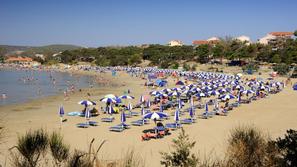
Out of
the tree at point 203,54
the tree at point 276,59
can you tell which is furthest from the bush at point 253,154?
the tree at point 203,54

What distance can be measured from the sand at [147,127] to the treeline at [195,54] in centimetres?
3500

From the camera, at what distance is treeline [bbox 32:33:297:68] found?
63688 millimetres

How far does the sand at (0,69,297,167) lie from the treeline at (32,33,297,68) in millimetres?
34996

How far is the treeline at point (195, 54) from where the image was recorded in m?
63.7

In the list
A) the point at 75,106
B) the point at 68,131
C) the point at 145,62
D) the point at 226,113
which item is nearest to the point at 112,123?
the point at 68,131

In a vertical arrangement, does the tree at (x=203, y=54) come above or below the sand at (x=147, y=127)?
above

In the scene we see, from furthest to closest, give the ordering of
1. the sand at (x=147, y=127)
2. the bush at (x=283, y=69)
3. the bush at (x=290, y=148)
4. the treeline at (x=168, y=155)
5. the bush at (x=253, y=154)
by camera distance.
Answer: the bush at (x=283, y=69), the sand at (x=147, y=127), the bush at (x=253, y=154), the bush at (x=290, y=148), the treeline at (x=168, y=155)

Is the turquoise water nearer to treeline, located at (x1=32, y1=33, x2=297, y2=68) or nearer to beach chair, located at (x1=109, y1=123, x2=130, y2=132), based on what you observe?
beach chair, located at (x1=109, y1=123, x2=130, y2=132)

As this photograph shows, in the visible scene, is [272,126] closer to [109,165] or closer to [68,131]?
[68,131]

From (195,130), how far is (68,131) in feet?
19.9

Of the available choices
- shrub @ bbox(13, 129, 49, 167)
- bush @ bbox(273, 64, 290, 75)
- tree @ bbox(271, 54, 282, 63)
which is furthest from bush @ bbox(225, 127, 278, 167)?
tree @ bbox(271, 54, 282, 63)

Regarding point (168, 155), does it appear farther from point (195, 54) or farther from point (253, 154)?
point (195, 54)

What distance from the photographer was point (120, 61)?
8894 centimetres

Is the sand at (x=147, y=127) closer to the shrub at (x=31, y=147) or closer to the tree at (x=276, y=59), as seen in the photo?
the shrub at (x=31, y=147)
